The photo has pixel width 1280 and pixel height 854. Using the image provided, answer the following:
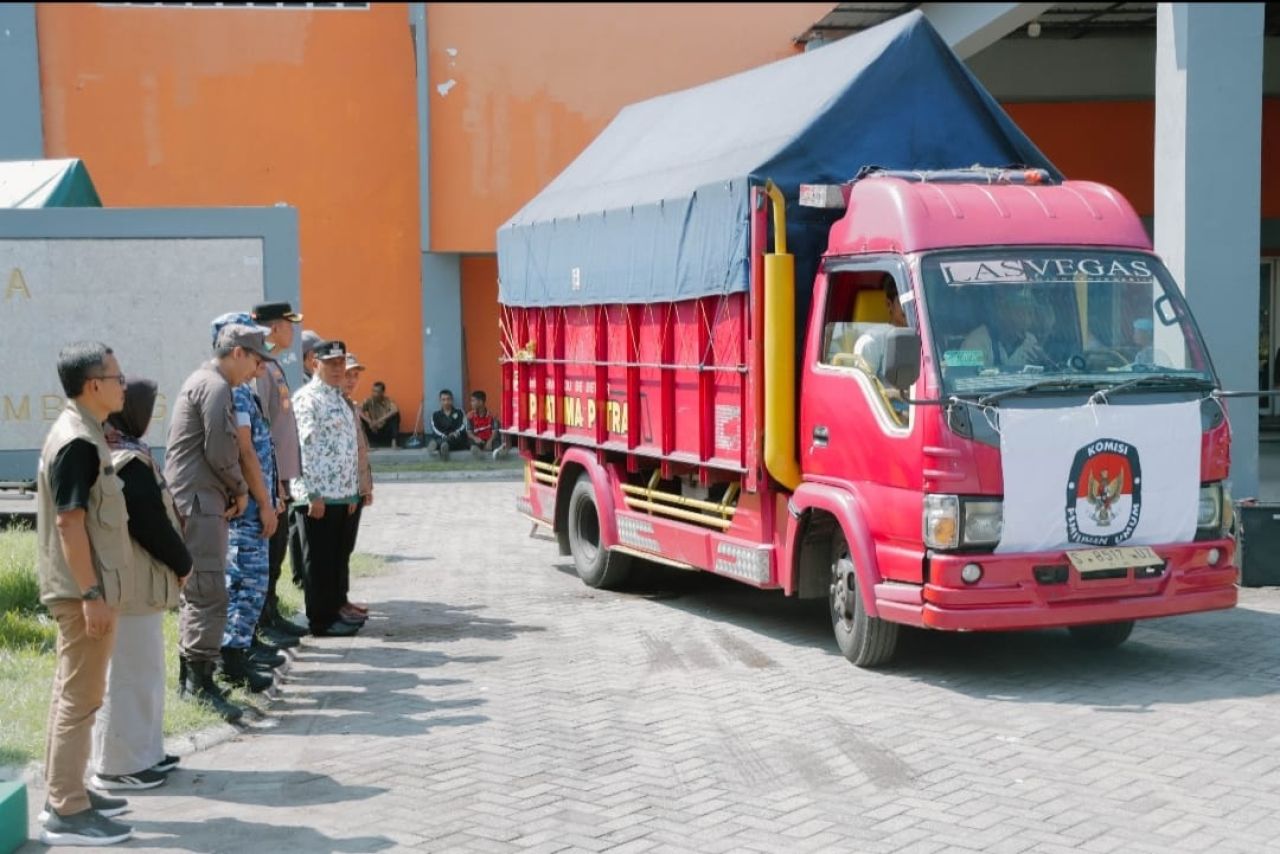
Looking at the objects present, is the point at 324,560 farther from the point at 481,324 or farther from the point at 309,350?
the point at 481,324

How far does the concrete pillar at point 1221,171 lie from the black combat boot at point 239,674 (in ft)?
26.6

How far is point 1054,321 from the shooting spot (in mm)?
8297

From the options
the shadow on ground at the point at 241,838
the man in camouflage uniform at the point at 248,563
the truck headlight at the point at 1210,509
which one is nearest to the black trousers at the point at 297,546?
the man in camouflage uniform at the point at 248,563

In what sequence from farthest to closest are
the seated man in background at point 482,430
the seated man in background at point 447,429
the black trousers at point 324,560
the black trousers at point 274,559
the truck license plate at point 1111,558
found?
the seated man in background at point 482,430
the seated man in background at point 447,429
the black trousers at point 324,560
the black trousers at point 274,559
the truck license plate at point 1111,558

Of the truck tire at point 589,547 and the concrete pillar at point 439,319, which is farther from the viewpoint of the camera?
the concrete pillar at point 439,319

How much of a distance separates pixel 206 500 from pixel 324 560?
230 centimetres

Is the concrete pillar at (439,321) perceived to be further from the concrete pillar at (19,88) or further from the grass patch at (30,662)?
the grass patch at (30,662)

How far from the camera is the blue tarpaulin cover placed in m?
9.37

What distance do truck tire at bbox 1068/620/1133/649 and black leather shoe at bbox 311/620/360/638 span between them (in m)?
4.57

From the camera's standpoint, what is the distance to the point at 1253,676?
327 inches

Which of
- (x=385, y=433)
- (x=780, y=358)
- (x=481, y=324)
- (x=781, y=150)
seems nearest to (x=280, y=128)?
(x=481, y=324)

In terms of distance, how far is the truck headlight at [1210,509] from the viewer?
8297 mm

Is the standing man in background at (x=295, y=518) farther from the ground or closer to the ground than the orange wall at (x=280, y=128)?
closer to the ground

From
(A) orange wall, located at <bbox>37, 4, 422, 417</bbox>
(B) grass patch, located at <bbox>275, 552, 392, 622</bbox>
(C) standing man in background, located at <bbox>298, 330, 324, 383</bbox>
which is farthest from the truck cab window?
(A) orange wall, located at <bbox>37, 4, 422, 417</bbox>
